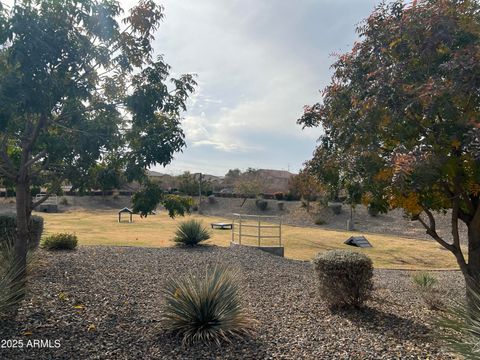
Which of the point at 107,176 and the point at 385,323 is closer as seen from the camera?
the point at 107,176

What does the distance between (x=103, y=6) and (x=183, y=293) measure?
15.0 feet

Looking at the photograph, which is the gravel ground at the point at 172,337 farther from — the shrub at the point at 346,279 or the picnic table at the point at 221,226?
the picnic table at the point at 221,226

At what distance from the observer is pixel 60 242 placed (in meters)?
12.9

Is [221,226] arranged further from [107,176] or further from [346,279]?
[107,176]

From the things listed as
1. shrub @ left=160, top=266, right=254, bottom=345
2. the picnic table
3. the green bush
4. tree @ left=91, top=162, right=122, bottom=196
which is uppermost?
tree @ left=91, top=162, right=122, bottom=196

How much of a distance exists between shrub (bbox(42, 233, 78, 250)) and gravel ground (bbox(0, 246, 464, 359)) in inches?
82.8

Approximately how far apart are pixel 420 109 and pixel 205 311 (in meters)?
4.21

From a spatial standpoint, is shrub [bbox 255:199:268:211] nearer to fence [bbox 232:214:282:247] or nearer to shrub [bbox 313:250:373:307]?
fence [bbox 232:214:282:247]

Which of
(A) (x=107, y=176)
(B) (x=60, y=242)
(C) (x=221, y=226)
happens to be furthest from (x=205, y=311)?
(C) (x=221, y=226)

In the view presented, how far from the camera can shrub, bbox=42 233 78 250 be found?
12.8 metres

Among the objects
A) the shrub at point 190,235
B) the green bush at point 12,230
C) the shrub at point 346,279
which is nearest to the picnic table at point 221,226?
the shrub at point 190,235

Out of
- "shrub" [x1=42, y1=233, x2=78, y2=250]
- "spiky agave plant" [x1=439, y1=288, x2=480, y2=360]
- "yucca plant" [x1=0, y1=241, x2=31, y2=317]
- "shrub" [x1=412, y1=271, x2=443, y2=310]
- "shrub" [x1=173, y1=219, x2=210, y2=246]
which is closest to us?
"spiky agave plant" [x1=439, y1=288, x2=480, y2=360]

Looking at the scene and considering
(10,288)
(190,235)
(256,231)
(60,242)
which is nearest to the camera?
(10,288)

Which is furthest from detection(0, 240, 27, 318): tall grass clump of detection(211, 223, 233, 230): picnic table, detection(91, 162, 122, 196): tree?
detection(211, 223, 233, 230): picnic table
